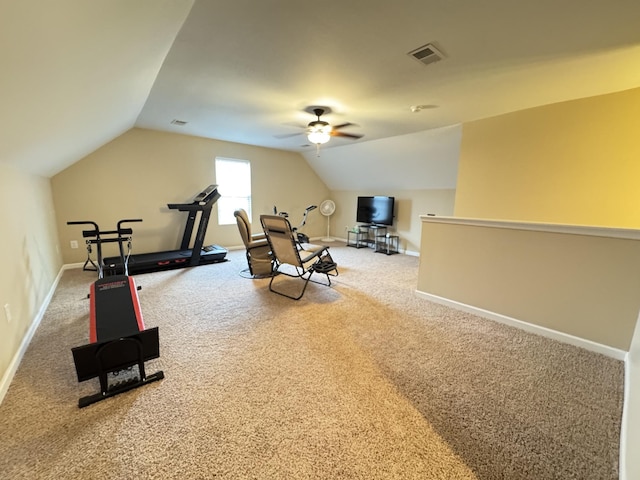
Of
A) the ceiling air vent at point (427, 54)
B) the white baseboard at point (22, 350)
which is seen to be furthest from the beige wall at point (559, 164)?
the white baseboard at point (22, 350)

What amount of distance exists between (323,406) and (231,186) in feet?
17.4

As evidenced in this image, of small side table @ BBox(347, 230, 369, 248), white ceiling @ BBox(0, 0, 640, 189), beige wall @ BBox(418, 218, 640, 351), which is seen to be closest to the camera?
white ceiling @ BBox(0, 0, 640, 189)

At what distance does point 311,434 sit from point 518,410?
1.32 m

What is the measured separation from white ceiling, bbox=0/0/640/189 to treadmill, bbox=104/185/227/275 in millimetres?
1456

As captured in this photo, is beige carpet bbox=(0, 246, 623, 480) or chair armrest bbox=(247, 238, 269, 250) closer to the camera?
beige carpet bbox=(0, 246, 623, 480)

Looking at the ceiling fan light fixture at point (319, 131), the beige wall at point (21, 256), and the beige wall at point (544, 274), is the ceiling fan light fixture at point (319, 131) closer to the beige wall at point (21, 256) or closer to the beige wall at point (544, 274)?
the beige wall at point (544, 274)

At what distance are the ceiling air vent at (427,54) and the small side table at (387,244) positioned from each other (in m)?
4.28

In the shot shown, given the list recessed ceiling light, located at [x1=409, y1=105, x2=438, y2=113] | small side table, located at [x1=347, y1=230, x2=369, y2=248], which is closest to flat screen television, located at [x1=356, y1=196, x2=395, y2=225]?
small side table, located at [x1=347, y1=230, x2=369, y2=248]

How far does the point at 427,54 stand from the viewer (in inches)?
84.2

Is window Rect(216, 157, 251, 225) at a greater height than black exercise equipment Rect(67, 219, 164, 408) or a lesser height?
greater

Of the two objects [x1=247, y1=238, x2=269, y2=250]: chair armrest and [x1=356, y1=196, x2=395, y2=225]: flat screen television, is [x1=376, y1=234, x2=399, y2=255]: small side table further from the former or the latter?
[x1=247, y1=238, x2=269, y2=250]: chair armrest

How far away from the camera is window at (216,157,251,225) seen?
5.77m

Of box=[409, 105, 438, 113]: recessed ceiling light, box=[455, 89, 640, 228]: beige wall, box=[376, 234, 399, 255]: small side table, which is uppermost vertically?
box=[409, 105, 438, 113]: recessed ceiling light

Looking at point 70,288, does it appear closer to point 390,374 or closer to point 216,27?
point 216,27
